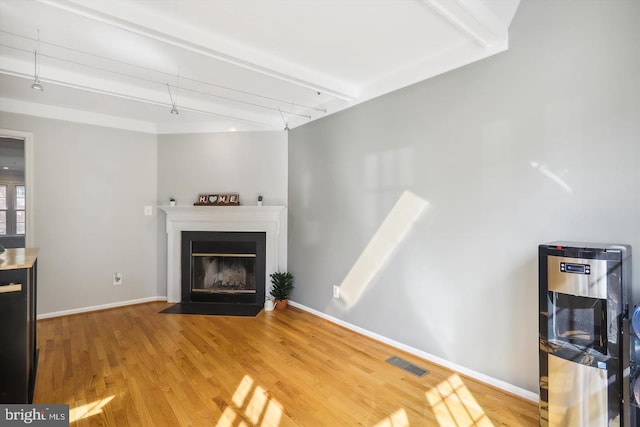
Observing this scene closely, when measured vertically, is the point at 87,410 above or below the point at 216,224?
below

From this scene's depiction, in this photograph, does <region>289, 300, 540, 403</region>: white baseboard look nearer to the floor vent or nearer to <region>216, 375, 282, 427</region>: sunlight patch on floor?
the floor vent

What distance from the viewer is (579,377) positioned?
161cm

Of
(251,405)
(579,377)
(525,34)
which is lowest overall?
(251,405)

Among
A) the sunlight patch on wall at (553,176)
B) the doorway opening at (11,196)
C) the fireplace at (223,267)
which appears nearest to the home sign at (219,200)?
the fireplace at (223,267)

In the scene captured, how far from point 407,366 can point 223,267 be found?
2913 mm

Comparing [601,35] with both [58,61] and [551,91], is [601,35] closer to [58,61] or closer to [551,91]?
[551,91]

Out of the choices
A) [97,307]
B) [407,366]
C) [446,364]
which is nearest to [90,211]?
[97,307]

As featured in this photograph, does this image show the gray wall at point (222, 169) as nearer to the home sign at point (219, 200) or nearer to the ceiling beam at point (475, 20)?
the home sign at point (219, 200)

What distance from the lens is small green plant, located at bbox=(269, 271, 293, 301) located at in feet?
13.6

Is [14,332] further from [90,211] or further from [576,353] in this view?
[576,353]

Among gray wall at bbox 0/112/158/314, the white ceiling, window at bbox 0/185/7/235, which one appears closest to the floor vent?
the white ceiling

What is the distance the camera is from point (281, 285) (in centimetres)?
414

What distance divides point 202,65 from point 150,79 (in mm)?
694

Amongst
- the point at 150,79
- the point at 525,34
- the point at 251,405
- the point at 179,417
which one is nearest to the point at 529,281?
the point at 525,34
